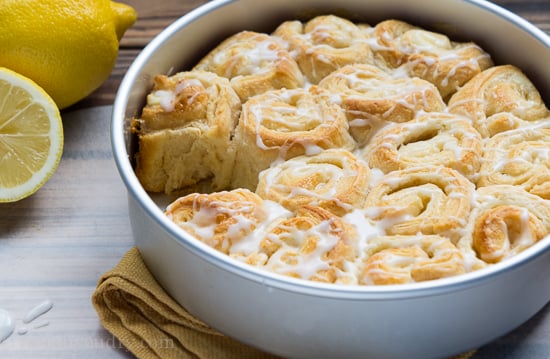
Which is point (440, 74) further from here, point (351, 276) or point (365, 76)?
point (351, 276)

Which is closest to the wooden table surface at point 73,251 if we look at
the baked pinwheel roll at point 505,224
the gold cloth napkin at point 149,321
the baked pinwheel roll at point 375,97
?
the gold cloth napkin at point 149,321

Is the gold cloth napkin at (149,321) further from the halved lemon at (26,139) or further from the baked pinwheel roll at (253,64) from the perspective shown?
the baked pinwheel roll at (253,64)

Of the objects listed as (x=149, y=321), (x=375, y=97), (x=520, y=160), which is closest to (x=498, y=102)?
(x=520, y=160)

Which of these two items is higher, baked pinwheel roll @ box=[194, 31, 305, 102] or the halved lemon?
baked pinwheel roll @ box=[194, 31, 305, 102]

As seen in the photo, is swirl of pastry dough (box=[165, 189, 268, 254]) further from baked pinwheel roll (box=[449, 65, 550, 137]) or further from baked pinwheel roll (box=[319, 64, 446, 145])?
baked pinwheel roll (box=[449, 65, 550, 137])

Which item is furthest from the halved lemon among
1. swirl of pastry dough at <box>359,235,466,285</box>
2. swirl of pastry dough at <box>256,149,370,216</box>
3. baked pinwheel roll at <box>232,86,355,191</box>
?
swirl of pastry dough at <box>359,235,466,285</box>

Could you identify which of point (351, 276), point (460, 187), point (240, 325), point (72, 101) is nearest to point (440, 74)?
point (460, 187)
